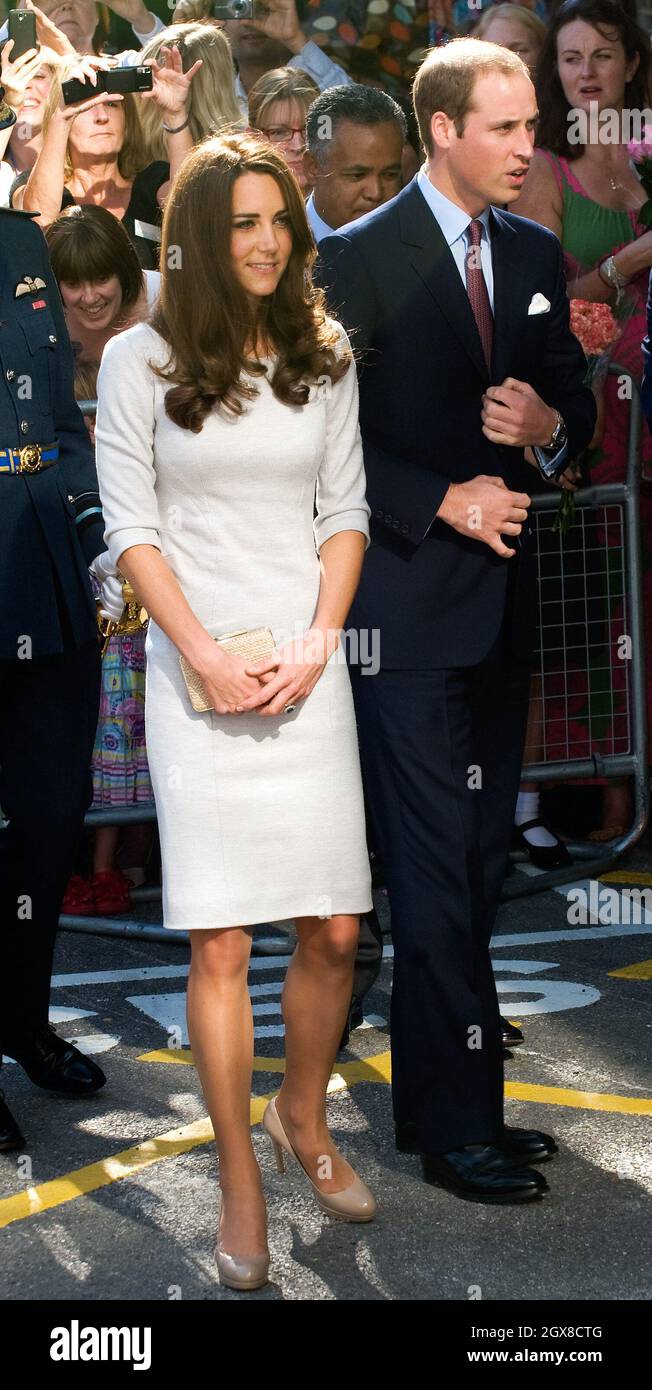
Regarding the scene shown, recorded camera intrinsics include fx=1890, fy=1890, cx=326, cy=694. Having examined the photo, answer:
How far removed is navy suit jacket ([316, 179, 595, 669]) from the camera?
382cm

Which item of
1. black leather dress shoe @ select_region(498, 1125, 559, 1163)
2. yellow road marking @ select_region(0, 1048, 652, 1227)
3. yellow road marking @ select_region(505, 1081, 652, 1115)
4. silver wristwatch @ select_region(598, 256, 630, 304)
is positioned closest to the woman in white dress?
yellow road marking @ select_region(0, 1048, 652, 1227)

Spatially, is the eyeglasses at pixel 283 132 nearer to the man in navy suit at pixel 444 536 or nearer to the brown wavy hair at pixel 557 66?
the brown wavy hair at pixel 557 66

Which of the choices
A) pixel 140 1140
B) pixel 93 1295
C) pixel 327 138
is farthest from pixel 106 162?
pixel 93 1295

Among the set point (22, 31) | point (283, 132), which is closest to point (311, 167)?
point (283, 132)

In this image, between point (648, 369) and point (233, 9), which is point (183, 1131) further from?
point (233, 9)

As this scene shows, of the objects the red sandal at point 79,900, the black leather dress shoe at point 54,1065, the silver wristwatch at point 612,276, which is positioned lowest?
the black leather dress shoe at point 54,1065

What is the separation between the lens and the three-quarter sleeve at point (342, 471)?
3.61 m

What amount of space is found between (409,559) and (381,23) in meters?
4.78

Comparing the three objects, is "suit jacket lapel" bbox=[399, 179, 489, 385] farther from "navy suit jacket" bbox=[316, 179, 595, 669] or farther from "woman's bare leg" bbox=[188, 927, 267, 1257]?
"woman's bare leg" bbox=[188, 927, 267, 1257]

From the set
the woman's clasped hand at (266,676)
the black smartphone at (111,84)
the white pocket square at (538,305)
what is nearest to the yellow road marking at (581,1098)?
the woman's clasped hand at (266,676)

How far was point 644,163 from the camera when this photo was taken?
6.28 metres

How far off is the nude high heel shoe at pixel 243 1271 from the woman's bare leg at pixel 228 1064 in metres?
0.03

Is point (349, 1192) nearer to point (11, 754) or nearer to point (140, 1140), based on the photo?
point (140, 1140)

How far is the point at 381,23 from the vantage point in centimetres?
794
